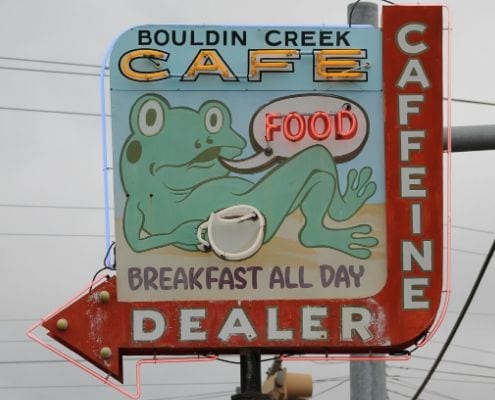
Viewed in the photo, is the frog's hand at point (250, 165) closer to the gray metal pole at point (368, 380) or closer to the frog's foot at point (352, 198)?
the frog's foot at point (352, 198)

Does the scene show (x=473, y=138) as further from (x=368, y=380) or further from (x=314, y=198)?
(x=368, y=380)

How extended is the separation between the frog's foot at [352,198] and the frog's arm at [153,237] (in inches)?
64.5

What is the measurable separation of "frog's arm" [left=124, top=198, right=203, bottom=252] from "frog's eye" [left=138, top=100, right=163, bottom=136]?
98 cm

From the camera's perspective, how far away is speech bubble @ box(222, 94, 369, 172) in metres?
26.9

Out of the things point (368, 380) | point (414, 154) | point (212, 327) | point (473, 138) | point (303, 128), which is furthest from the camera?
point (368, 380)

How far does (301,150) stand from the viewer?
88.3 feet

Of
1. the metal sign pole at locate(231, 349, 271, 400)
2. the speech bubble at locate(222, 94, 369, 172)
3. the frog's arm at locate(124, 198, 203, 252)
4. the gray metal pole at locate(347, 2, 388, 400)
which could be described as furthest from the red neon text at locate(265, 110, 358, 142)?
the gray metal pole at locate(347, 2, 388, 400)

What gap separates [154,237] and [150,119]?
1426 mm

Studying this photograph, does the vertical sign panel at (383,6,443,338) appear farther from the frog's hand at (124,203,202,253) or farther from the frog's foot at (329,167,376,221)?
the frog's hand at (124,203,202,253)

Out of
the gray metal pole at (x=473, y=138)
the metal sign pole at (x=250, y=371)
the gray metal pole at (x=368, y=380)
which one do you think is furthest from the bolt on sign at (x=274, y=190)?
the gray metal pole at (x=368, y=380)

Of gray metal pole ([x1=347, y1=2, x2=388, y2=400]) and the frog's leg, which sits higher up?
the frog's leg

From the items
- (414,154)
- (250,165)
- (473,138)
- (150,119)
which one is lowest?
(250,165)

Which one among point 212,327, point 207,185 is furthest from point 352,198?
point 212,327

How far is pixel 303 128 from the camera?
27.0m
